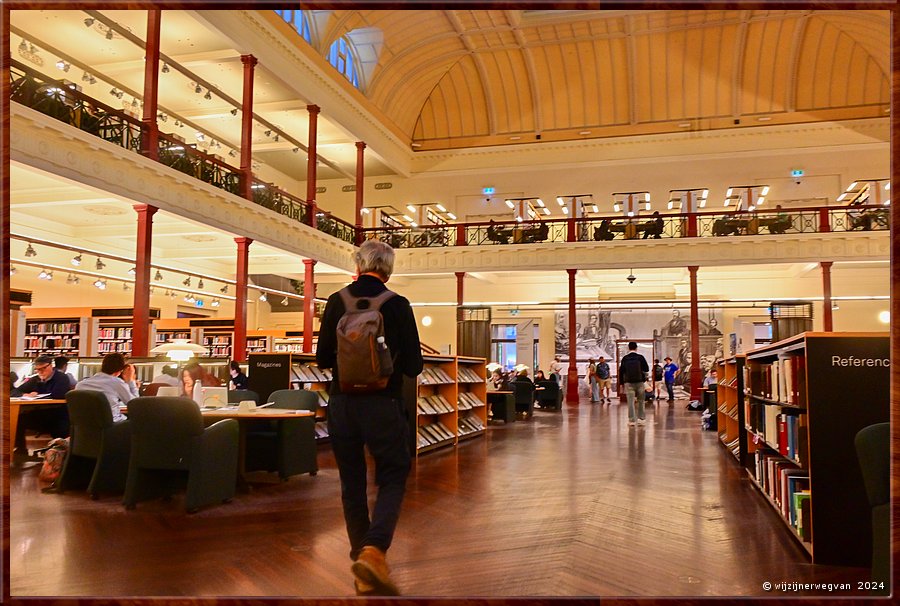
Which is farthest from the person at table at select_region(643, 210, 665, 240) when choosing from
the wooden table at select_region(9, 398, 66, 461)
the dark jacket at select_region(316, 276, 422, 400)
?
the dark jacket at select_region(316, 276, 422, 400)

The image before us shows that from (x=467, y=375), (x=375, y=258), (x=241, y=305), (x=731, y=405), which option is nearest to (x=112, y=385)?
(x=375, y=258)

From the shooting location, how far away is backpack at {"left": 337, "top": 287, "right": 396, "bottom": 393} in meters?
2.97

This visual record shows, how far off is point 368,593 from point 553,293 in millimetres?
21102

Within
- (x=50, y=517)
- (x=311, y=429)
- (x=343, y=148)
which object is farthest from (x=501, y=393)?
(x=343, y=148)

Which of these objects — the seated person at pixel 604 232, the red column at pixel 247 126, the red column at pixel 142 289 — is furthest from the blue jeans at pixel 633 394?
the seated person at pixel 604 232

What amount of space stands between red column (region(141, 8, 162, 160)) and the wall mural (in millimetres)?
15067

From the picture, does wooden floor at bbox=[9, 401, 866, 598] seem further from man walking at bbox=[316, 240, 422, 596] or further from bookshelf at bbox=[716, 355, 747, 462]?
bookshelf at bbox=[716, 355, 747, 462]

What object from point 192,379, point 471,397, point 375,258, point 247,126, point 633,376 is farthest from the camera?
point 247,126

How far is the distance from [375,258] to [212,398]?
3.36 meters

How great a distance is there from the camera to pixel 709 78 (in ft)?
71.9

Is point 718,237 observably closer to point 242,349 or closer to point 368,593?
point 242,349

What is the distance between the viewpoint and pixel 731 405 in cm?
852

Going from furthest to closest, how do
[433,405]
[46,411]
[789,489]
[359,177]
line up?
[359,177], [433,405], [46,411], [789,489]

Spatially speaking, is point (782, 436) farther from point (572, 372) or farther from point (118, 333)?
point (118, 333)
